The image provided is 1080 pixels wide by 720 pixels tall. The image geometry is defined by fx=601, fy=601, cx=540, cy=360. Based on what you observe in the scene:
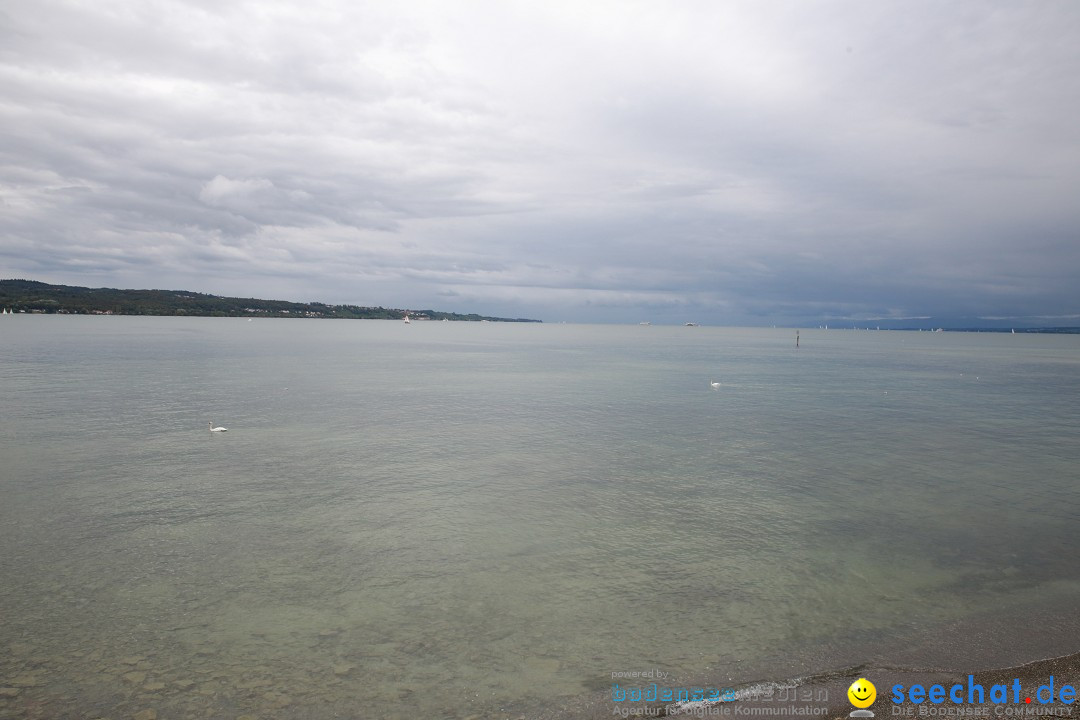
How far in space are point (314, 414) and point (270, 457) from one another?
1090 cm

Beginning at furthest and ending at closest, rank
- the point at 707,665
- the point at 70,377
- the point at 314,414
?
1. the point at 70,377
2. the point at 314,414
3. the point at 707,665

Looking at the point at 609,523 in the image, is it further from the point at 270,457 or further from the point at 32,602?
the point at 270,457

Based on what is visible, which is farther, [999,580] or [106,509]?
[106,509]

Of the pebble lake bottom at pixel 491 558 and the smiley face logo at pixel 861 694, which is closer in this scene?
the smiley face logo at pixel 861 694

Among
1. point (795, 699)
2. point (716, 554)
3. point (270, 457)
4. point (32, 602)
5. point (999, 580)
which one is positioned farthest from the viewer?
point (270, 457)

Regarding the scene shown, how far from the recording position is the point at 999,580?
44.0 ft

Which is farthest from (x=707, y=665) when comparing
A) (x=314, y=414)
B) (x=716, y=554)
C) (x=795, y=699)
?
(x=314, y=414)

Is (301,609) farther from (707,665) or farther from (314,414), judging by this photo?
(314,414)

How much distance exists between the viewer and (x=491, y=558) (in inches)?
574

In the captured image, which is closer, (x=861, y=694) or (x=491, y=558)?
(x=861, y=694)

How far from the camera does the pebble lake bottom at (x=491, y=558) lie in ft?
32.0

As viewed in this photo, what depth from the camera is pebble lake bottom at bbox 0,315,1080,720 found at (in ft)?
32.0

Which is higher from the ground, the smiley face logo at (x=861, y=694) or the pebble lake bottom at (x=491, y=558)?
the smiley face logo at (x=861, y=694)

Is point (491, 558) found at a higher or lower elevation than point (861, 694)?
lower
